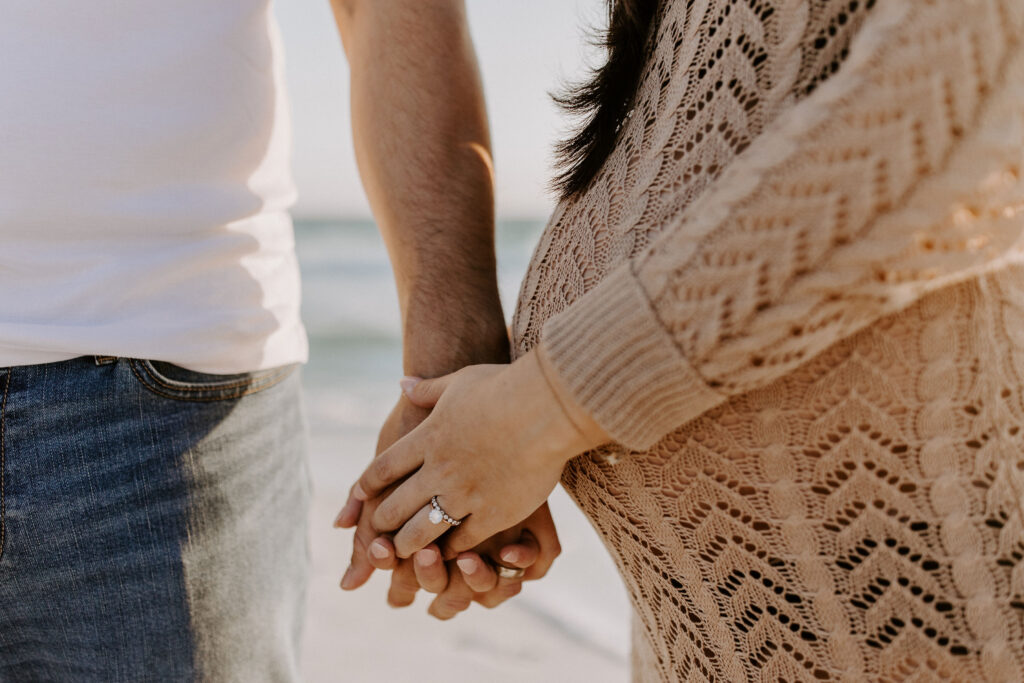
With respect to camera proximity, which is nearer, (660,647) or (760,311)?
(760,311)

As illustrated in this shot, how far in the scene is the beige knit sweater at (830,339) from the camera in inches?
23.6

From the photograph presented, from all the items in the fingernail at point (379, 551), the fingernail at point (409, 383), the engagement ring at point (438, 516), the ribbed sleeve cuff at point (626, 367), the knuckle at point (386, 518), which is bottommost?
the fingernail at point (379, 551)

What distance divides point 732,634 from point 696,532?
0.37 feet

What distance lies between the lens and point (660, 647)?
89 cm

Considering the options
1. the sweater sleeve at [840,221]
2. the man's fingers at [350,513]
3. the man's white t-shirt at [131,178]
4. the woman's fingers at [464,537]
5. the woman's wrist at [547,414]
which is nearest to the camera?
the sweater sleeve at [840,221]

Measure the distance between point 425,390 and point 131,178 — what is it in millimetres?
510

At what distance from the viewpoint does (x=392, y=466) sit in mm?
956

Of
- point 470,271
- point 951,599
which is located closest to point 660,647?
point 951,599

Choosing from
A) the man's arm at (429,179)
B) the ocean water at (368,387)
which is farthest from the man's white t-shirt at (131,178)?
the ocean water at (368,387)

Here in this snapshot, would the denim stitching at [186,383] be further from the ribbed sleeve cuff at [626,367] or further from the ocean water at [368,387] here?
the ocean water at [368,387]

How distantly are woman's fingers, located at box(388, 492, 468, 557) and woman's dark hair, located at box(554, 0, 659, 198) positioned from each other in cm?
45

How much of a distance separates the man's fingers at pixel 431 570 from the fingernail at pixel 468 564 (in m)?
0.03

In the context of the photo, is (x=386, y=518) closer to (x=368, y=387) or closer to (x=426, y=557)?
(x=426, y=557)

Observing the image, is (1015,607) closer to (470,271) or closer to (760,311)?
(760,311)
